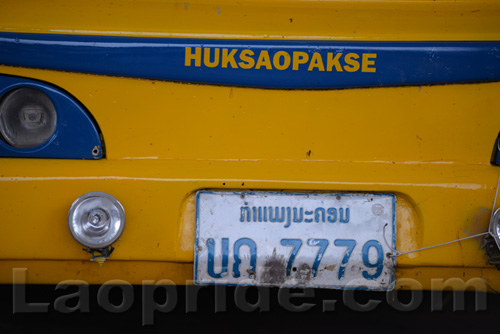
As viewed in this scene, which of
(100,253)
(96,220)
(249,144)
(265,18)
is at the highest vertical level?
(265,18)

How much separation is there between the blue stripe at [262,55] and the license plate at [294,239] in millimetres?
387

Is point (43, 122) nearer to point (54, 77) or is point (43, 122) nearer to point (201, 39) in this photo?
point (54, 77)

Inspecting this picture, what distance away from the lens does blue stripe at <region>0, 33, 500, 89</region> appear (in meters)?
1.96

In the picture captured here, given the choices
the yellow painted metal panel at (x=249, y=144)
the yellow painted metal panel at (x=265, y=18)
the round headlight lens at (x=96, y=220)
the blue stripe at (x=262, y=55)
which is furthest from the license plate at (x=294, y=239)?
the yellow painted metal panel at (x=265, y=18)

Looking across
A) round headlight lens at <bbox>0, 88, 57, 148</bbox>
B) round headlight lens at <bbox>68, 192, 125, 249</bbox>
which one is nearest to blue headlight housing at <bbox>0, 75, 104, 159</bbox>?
round headlight lens at <bbox>0, 88, 57, 148</bbox>

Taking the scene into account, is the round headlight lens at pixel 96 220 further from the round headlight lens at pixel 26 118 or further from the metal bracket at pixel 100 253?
the round headlight lens at pixel 26 118

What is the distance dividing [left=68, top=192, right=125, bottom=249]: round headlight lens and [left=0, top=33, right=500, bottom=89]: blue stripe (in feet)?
1.39

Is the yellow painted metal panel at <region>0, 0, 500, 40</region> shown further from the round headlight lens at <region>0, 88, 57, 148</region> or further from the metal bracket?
the metal bracket

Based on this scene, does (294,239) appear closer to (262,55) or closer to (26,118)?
(262,55)

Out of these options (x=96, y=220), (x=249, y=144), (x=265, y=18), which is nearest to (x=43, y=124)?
(x=96, y=220)

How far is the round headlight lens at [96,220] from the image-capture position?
185 cm

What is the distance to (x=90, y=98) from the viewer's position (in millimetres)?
1959

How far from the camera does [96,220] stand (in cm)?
186

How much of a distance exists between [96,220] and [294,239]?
616mm
